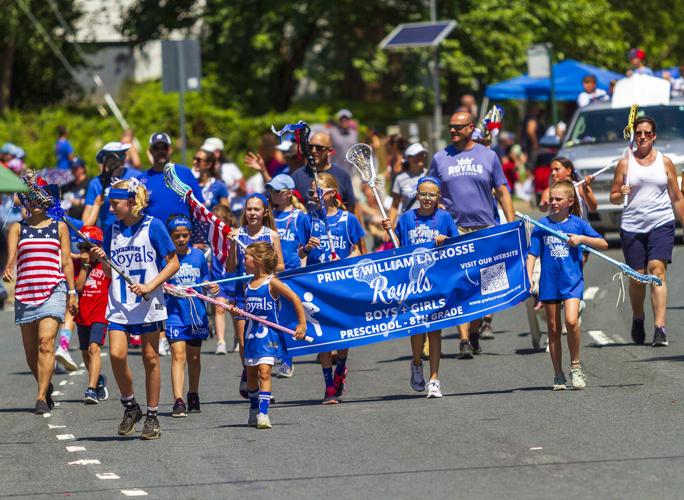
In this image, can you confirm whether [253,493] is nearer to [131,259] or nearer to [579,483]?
[579,483]

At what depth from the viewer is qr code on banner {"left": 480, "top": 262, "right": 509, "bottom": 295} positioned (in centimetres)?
1220

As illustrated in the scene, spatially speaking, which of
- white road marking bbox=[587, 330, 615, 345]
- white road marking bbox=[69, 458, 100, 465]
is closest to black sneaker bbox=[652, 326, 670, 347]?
white road marking bbox=[587, 330, 615, 345]

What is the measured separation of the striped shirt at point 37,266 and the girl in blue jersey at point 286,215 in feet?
5.70

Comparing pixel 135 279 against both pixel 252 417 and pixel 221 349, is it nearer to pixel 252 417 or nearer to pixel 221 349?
pixel 252 417

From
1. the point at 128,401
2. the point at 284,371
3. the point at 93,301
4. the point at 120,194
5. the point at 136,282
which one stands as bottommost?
the point at 284,371

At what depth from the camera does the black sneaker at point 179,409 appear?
1132 centimetres

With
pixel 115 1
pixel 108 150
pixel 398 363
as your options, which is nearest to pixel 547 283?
pixel 398 363

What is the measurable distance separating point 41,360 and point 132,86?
30.9 m

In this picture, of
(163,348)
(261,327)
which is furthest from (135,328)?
(163,348)

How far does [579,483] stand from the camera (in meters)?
8.09

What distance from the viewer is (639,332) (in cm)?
1391

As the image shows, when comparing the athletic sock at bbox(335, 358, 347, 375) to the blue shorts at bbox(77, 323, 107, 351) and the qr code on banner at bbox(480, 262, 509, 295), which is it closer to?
the qr code on banner at bbox(480, 262, 509, 295)

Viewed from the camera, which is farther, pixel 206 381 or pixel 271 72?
pixel 271 72

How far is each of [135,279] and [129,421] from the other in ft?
3.13
